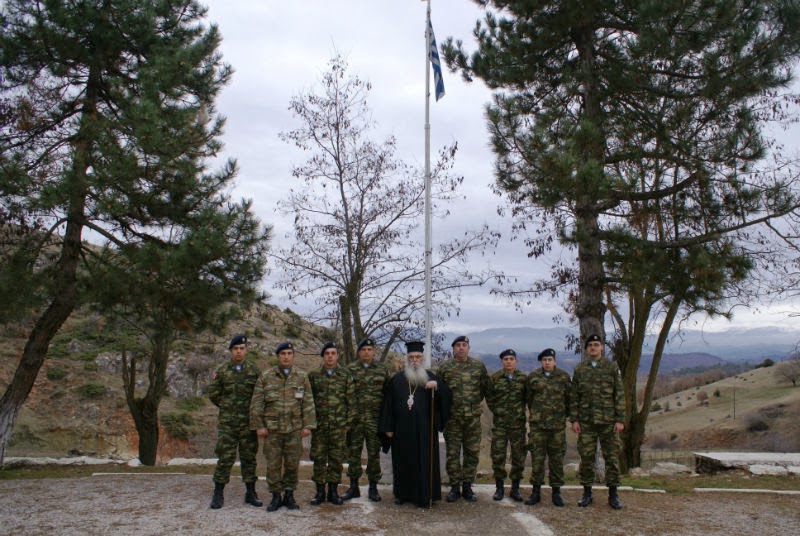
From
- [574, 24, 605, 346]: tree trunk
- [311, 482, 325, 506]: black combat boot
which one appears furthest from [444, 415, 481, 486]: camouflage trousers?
[574, 24, 605, 346]: tree trunk

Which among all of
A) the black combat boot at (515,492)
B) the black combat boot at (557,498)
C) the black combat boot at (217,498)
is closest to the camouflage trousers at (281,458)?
the black combat boot at (217,498)

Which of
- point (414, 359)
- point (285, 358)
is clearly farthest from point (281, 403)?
point (414, 359)

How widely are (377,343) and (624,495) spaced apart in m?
5.13

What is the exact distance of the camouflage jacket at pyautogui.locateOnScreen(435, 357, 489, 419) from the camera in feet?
25.0

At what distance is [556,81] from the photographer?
11258 mm

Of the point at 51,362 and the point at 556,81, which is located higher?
the point at 556,81

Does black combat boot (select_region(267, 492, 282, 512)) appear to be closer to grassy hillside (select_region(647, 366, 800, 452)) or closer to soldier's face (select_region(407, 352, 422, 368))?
soldier's face (select_region(407, 352, 422, 368))

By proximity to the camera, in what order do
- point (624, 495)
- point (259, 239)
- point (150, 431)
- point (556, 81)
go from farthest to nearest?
point (150, 431) → point (556, 81) → point (259, 239) → point (624, 495)

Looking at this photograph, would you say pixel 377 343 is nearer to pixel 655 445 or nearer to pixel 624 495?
pixel 624 495

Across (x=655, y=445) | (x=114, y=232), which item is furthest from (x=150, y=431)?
(x=655, y=445)

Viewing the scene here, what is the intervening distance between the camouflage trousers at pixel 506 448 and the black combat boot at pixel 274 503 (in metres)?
2.68

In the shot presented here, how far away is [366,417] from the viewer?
763 cm

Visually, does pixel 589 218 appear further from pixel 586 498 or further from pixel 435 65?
pixel 586 498

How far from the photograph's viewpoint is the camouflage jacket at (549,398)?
7559 millimetres
